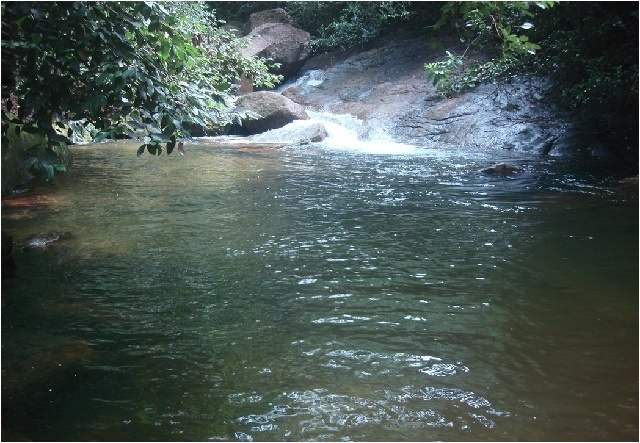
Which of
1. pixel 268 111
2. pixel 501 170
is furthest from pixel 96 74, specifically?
pixel 268 111

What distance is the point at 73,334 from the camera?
4.87 metres

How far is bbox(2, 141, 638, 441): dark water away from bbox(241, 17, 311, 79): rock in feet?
59.5

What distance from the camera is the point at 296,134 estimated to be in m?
20.2

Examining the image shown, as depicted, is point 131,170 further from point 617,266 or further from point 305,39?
point 305,39

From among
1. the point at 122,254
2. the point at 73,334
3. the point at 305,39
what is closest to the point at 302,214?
the point at 122,254

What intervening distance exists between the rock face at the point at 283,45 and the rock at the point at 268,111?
18.4 ft

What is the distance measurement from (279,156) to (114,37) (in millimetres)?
12287

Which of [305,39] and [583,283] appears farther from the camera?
[305,39]

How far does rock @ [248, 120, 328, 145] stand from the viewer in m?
19.7

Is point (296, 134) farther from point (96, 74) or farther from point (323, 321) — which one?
point (96, 74)

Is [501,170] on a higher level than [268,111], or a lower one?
lower

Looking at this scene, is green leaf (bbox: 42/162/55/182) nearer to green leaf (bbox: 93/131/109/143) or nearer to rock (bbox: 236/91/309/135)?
green leaf (bbox: 93/131/109/143)

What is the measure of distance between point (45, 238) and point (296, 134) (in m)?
13.3

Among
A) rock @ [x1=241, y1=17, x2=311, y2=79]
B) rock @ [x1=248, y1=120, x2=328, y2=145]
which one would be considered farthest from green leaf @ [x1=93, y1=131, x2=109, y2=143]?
rock @ [x1=241, y1=17, x2=311, y2=79]
